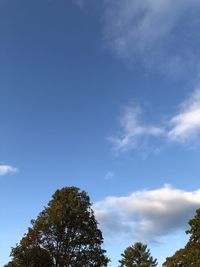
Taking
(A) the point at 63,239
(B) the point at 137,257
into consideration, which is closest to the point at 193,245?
(A) the point at 63,239

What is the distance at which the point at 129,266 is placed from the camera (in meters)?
87.4

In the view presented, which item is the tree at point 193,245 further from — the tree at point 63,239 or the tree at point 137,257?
the tree at point 137,257

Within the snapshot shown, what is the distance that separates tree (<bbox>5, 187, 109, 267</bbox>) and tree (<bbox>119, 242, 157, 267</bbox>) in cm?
4382

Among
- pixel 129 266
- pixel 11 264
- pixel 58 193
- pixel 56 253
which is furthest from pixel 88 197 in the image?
pixel 129 266

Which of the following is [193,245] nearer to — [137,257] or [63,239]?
[63,239]

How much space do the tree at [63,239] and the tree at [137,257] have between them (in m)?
43.8

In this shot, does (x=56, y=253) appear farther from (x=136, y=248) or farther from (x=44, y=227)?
(x=136, y=248)

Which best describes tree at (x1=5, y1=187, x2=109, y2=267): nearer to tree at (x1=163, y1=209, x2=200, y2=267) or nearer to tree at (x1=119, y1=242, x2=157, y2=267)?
tree at (x1=163, y1=209, x2=200, y2=267)

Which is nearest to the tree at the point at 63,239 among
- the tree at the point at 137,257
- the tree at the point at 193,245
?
the tree at the point at 193,245

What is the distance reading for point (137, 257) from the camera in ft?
295

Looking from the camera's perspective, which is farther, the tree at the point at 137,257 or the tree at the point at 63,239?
the tree at the point at 137,257

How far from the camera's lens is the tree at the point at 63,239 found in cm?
4466

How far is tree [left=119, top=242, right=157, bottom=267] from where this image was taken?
88.3 metres

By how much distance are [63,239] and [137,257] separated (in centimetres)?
4768
